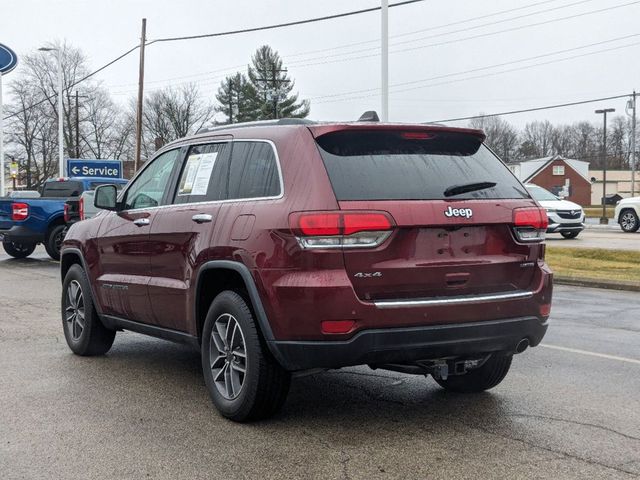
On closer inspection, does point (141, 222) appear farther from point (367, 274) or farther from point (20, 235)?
point (20, 235)

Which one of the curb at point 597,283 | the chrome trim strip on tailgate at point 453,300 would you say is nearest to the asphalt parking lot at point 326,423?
the chrome trim strip on tailgate at point 453,300

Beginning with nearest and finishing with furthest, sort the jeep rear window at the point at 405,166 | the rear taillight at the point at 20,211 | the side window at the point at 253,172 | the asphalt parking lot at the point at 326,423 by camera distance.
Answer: the asphalt parking lot at the point at 326,423, the jeep rear window at the point at 405,166, the side window at the point at 253,172, the rear taillight at the point at 20,211

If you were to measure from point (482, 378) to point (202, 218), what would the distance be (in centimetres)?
220

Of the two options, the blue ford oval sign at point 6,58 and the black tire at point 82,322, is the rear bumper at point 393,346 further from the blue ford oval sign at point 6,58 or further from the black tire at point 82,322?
the blue ford oval sign at point 6,58

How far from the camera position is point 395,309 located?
433 centimetres

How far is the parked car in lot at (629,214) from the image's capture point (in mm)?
28547

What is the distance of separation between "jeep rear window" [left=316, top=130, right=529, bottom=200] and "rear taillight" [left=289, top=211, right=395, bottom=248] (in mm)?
140

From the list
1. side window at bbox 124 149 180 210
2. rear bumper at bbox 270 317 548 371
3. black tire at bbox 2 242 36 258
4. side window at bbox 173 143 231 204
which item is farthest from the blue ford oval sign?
rear bumper at bbox 270 317 548 371

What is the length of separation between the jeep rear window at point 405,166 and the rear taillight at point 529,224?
0.14m

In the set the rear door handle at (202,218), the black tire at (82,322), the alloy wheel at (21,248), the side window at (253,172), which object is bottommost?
the alloy wheel at (21,248)

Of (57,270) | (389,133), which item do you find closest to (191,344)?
(389,133)

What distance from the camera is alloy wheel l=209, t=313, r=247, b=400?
4812mm

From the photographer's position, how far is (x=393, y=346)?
171 inches

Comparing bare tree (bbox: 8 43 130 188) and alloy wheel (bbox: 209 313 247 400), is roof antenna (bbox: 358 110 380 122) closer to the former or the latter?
alloy wheel (bbox: 209 313 247 400)
